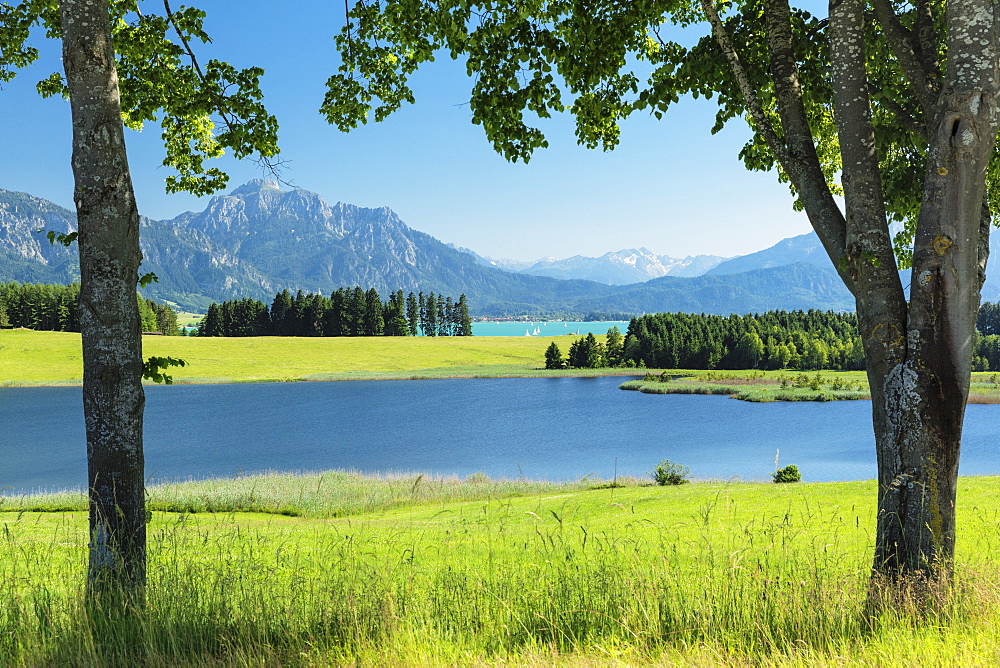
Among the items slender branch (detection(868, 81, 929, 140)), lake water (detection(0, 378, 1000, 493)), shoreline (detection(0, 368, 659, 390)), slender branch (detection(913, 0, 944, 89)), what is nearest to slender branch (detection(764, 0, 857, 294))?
slender branch (detection(868, 81, 929, 140))

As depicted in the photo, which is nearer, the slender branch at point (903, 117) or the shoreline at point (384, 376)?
the slender branch at point (903, 117)

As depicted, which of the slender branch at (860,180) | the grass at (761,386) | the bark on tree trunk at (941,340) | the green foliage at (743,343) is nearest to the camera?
the bark on tree trunk at (941,340)

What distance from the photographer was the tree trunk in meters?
4.04

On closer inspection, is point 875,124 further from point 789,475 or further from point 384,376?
point 384,376

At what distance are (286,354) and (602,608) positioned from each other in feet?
309

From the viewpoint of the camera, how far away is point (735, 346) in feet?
306

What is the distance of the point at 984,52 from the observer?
3951 millimetres

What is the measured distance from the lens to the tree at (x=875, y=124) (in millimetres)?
3988

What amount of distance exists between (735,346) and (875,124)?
92869 mm

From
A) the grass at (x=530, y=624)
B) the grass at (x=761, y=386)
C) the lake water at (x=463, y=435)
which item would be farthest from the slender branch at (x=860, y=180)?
the grass at (x=761, y=386)

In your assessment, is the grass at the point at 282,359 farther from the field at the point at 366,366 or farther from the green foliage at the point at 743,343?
the green foliage at the point at 743,343

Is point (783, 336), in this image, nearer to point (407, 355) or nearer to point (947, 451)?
point (407, 355)

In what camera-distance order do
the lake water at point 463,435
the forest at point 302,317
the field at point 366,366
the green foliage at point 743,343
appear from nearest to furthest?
the lake water at point 463,435, the field at point 366,366, the green foliage at point 743,343, the forest at point 302,317

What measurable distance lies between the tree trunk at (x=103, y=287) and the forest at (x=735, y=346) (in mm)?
→ 92206
